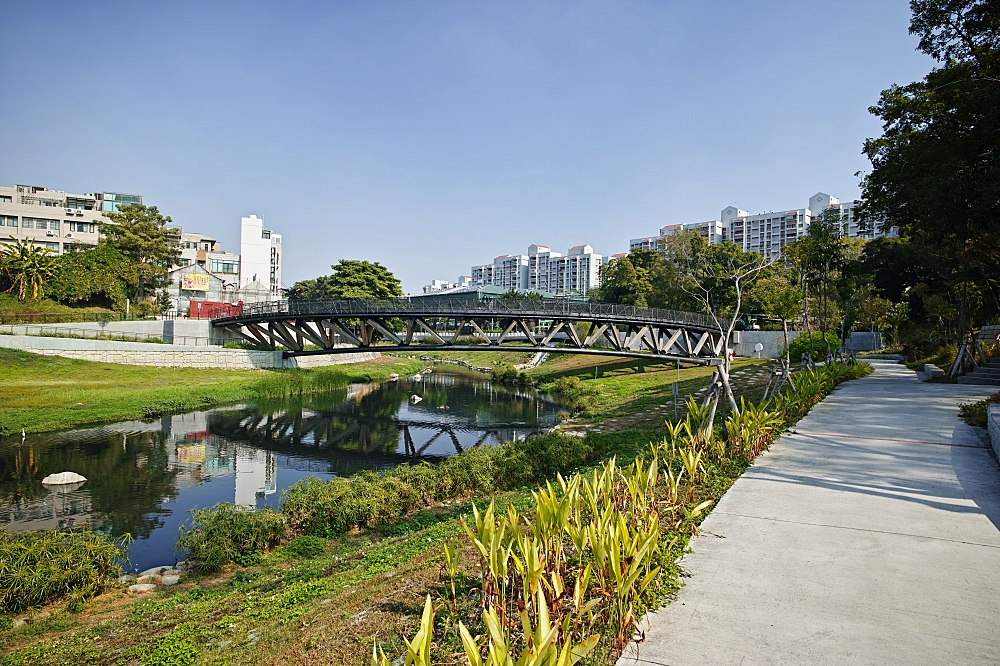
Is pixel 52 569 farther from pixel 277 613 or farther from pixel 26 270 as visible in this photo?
pixel 26 270

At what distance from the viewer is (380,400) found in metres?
32.5

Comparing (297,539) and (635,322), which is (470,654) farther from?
(635,322)

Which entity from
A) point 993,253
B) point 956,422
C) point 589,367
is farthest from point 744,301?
point 956,422

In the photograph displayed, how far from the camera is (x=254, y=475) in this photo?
635 inches

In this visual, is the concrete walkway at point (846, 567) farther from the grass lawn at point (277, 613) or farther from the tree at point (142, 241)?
the tree at point (142, 241)

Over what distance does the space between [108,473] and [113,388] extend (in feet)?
43.7

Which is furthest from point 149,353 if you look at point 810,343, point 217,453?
point 810,343

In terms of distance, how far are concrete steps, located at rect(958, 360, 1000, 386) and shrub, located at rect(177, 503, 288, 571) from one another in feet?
71.0

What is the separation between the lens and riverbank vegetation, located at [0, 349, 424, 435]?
21250 millimetres

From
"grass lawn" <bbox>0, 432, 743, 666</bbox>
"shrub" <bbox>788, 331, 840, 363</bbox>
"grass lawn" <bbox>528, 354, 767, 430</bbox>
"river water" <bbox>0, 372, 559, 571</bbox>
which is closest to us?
"grass lawn" <bbox>0, 432, 743, 666</bbox>

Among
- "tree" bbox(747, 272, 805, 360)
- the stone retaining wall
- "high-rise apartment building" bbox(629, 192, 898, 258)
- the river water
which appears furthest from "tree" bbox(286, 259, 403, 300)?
"high-rise apartment building" bbox(629, 192, 898, 258)

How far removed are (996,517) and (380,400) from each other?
95.8ft

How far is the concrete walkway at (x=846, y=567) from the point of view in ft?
11.9

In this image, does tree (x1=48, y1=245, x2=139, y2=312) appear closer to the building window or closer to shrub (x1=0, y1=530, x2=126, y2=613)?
the building window
